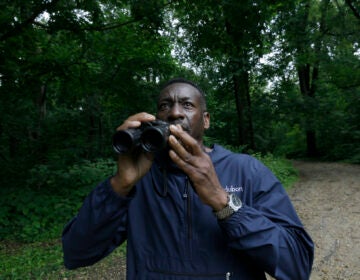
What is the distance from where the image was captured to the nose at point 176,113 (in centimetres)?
163

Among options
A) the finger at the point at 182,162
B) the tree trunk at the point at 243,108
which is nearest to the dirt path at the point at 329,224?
the finger at the point at 182,162

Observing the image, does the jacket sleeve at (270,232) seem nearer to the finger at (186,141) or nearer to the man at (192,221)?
the man at (192,221)

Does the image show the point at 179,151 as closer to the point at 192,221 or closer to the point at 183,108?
the point at 192,221

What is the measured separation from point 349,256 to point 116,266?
3.55 m

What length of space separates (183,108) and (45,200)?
18.4 feet

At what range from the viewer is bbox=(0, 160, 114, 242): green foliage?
19.0 ft

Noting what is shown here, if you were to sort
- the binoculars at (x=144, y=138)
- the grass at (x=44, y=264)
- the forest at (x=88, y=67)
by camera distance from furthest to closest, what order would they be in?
the forest at (x=88, y=67), the grass at (x=44, y=264), the binoculars at (x=144, y=138)

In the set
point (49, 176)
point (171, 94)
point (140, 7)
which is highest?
point (140, 7)

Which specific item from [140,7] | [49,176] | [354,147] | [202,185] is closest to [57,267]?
[49,176]

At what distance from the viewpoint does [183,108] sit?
1.68 metres

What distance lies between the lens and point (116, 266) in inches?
177

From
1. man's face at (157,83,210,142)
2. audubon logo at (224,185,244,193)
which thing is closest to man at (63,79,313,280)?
audubon logo at (224,185,244,193)

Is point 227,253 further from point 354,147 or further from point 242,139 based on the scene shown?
point 354,147

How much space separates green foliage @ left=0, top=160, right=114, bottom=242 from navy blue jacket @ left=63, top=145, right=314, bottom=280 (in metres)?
4.90
